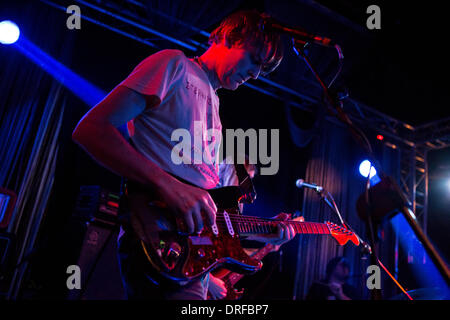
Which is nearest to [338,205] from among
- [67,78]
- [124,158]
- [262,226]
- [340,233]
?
[340,233]

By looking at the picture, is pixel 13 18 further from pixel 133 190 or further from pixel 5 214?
pixel 133 190

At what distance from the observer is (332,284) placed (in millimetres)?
6008

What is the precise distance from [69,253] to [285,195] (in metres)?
4.48

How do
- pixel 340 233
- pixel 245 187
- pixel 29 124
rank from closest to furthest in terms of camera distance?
pixel 245 187 → pixel 340 233 → pixel 29 124

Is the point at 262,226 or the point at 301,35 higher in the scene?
the point at 301,35

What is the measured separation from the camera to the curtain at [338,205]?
22.7 feet

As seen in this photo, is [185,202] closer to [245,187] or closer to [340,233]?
[245,187]

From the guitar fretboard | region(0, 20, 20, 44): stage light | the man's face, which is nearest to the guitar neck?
the guitar fretboard

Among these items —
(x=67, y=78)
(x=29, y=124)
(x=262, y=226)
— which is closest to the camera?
(x=262, y=226)

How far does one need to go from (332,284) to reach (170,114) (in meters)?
5.67

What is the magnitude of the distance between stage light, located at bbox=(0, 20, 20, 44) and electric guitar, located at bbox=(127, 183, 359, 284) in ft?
14.4

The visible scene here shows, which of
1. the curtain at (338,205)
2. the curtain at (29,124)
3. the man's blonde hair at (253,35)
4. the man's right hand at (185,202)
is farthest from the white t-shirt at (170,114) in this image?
the curtain at (338,205)

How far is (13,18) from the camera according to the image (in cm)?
474

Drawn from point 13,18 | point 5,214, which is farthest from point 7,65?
point 5,214
